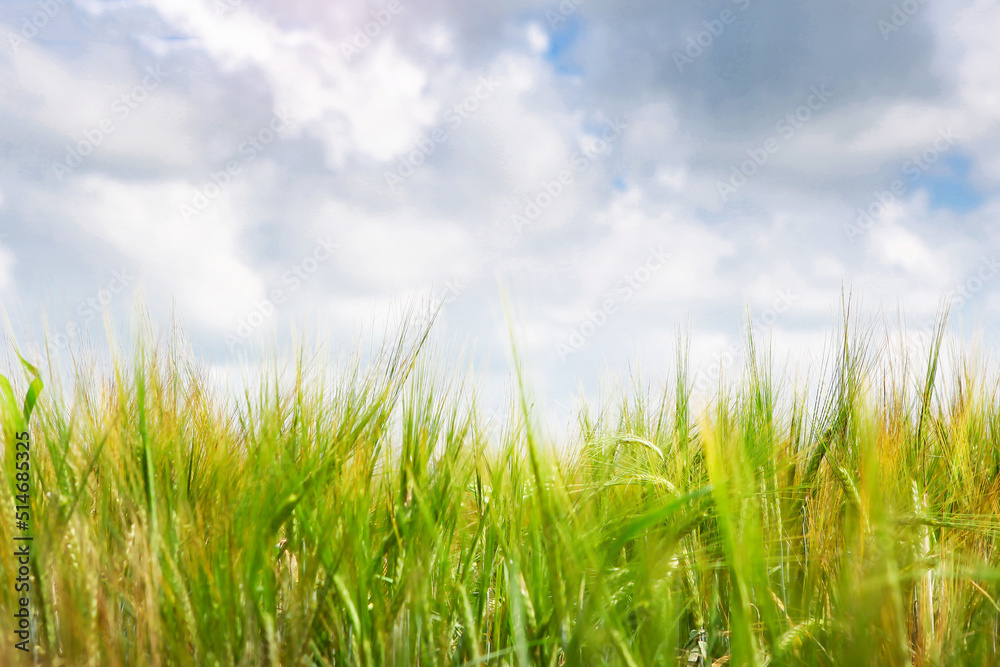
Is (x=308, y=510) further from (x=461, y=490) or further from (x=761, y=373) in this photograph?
(x=761, y=373)

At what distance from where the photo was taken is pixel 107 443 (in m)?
1.17

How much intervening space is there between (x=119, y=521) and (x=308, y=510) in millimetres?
346

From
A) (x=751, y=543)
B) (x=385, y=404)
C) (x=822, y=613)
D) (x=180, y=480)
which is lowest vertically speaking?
(x=822, y=613)

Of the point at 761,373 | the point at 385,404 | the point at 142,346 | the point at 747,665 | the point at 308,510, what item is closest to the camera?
the point at 747,665

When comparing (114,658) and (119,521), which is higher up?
(119,521)

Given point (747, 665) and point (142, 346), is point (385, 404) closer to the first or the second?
point (142, 346)

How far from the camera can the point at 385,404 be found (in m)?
1.42

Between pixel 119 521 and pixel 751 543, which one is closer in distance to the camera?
pixel 751 543

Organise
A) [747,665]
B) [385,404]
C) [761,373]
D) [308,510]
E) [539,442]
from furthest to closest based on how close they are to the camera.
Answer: [761,373] → [385,404] → [308,510] → [539,442] → [747,665]

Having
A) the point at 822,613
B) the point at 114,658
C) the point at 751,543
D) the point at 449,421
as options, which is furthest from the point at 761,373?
the point at 114,658

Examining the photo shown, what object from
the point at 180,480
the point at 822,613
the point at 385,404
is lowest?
the point at 822,613

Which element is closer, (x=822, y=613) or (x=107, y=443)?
(x=107, y=443)

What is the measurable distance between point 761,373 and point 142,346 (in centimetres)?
172

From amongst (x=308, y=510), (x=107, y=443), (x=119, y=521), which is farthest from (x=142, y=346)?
(x=308, y=510)
